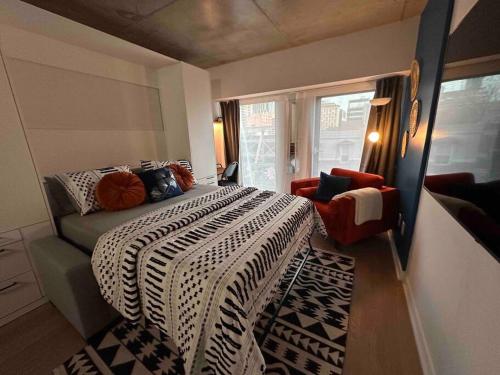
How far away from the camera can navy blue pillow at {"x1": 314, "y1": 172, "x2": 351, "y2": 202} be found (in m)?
2.69

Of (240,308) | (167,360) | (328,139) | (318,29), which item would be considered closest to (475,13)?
(240,308)

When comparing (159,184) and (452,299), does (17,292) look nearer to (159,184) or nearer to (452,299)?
(159,184)

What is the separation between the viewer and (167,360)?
1275 millimetres

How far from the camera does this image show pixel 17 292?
1.60 meters

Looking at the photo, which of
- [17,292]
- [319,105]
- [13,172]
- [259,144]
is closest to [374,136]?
[319,105]

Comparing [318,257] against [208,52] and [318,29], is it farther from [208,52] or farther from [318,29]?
[208,52]

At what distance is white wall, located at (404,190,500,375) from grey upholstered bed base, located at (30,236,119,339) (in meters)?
2.06

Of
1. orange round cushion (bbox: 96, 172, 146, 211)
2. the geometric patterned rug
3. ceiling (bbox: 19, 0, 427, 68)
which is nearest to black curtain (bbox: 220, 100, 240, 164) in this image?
ceiling (bbox: 19, 0, 427, 68)

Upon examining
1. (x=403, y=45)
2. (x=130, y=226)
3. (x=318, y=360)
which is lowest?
(x=318, y=360)

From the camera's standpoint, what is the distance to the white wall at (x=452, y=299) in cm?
74

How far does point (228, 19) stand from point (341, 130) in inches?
87.3

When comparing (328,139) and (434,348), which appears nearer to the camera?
(434,348)

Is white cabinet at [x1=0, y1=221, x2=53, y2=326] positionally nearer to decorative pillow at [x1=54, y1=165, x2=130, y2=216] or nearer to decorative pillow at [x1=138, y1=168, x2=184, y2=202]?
decorative pillow at [x1=54, y1=165, x2=130, y2=216]

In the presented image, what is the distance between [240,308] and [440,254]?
1.22 meters
